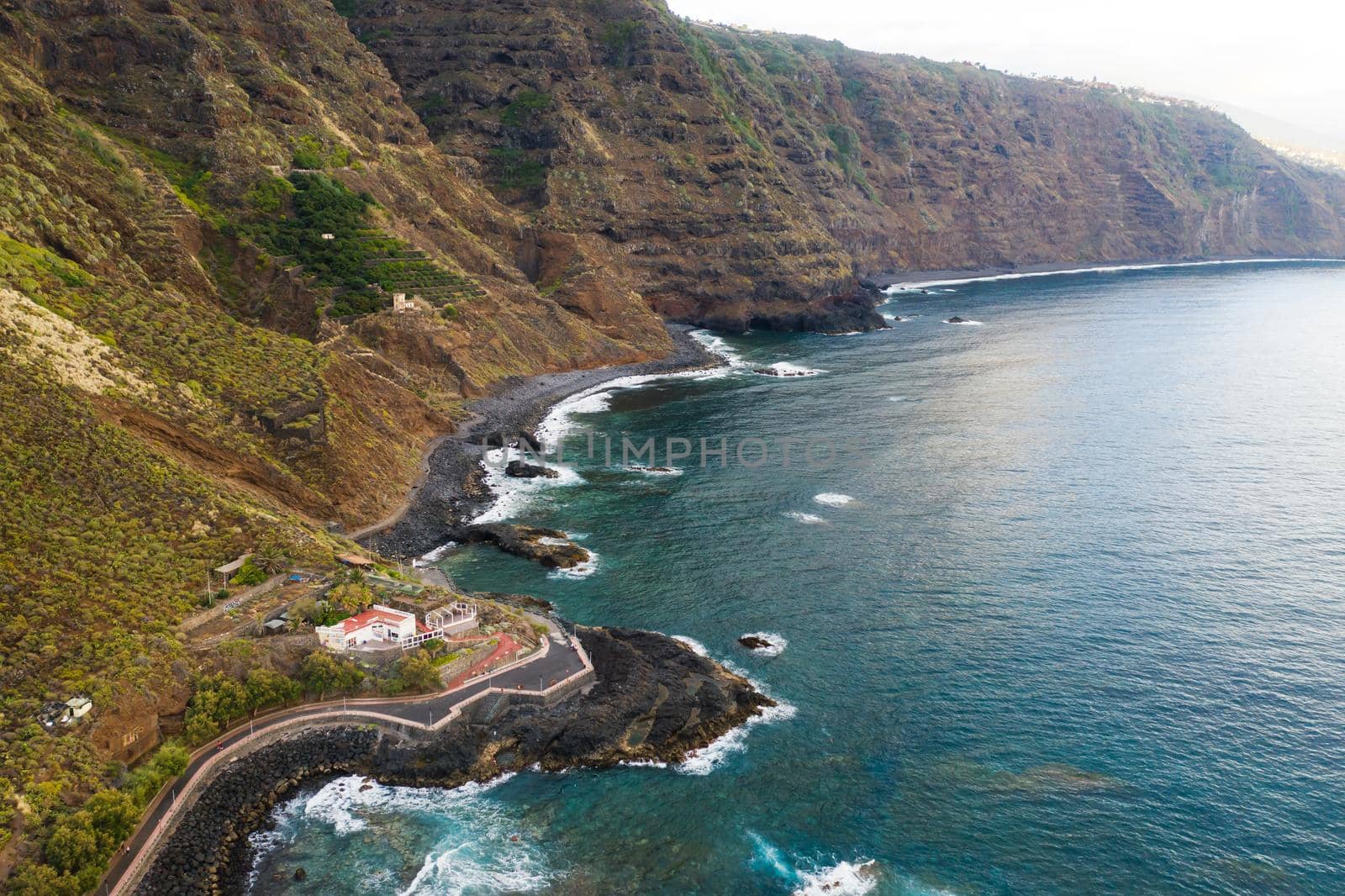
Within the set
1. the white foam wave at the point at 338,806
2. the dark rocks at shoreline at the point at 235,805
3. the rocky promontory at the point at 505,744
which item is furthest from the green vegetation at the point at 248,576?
the white foam wave at the point at 338,806

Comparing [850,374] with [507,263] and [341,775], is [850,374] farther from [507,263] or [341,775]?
[341,775]

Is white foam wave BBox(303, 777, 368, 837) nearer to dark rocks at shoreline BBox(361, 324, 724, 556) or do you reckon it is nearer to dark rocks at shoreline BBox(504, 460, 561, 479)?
dark rocks at shoreline BBox(361, 324, 724, 556)

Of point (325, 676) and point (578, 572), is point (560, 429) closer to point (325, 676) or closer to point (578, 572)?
point (578, 572)

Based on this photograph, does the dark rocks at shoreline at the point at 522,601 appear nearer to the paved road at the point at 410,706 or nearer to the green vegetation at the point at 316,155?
the paved road at the point at 410,706

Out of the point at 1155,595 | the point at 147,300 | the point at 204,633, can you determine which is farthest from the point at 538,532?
the point at 1155,595

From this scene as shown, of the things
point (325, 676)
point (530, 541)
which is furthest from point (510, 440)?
point (325, 676)

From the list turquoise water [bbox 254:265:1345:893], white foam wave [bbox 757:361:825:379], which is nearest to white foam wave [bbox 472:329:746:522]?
turquoise water [bbox 254:265:1345:893]
